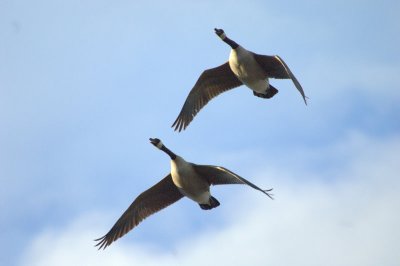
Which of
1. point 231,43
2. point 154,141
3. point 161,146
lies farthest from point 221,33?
point 161,146

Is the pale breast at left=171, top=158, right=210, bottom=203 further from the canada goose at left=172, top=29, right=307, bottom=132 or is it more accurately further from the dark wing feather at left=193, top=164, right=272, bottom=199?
the canada goose at left=172, top=29, right=307, bottom=132

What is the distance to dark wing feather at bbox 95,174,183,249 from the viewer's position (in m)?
25.3

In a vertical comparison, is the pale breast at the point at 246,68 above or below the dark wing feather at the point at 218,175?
above

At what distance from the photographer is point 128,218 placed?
25.7 m

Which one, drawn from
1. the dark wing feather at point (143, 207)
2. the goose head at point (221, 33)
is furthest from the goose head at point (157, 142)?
the goose head at point (221, 33)

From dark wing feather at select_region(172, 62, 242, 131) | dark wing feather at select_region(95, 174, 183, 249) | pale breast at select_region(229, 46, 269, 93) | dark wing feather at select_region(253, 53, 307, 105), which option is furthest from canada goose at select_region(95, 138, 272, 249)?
dark wing feather at select_region(253, 53, 307, 105)

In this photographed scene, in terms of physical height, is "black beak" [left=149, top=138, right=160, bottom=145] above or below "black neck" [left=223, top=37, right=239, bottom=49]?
below

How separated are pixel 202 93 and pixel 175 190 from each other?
3.33 meters

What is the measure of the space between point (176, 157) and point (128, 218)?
2712mm

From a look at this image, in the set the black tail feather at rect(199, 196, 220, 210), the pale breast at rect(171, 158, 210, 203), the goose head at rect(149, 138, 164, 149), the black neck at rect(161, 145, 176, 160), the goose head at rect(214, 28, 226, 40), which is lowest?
the black tail feather at rect(199, 196, 220, 210)

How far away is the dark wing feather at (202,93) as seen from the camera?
26.9 m

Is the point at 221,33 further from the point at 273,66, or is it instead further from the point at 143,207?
the point at 143,207

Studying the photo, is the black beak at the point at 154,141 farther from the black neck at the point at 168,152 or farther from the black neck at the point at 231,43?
the black neck at the point at 231,43

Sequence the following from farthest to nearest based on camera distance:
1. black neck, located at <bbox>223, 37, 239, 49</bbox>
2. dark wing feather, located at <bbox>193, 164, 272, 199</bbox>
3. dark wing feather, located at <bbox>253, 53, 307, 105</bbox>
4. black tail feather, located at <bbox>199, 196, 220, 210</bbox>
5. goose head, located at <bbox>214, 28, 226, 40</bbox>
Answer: goose head, located at <bbox>214, 28, 226, 40</bbox>
black neck, located at <bbox>223, 37, 239, 49</bbox>
dark wing feather, located at <bbox>253, 53, 307, 105</bbox>
black tail feather, located at <bbox>199, 196, 220, 210</bbox>
dark wing feather, located at <bbox>193, 164, 272, 199</bbox>
